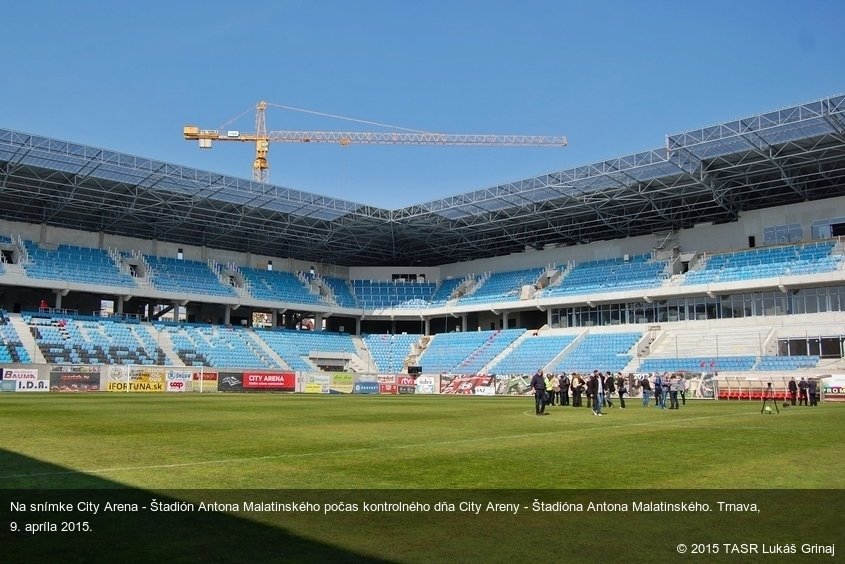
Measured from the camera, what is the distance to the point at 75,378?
161 feet

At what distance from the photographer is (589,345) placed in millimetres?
65688

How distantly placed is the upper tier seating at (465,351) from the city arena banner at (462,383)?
27.2ft

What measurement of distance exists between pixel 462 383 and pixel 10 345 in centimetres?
3549

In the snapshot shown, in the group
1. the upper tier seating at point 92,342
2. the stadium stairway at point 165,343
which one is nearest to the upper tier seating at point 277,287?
the stadium stairway at point 165,343

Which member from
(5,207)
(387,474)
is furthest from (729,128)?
(5,207)

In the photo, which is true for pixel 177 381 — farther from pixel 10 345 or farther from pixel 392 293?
pixel 392 293

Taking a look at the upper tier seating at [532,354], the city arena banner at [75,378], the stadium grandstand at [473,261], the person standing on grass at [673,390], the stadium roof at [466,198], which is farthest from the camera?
the upper tier seating at [532,354]

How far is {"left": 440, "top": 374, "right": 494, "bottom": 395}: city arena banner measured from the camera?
59562 mm

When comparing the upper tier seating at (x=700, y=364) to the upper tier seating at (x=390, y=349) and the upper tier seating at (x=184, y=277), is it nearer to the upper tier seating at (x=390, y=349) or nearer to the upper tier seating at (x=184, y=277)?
the upper tier seating at (x=390, y=349)

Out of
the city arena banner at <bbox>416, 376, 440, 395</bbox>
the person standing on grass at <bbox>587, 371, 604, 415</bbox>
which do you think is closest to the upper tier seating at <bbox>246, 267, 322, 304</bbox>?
the city arena banner at <bbox>416, 376, 440, 395</bbox>

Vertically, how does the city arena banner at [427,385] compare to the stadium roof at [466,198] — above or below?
below

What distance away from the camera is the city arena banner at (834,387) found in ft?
133

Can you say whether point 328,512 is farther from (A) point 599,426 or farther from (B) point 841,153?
(B) point 841,153

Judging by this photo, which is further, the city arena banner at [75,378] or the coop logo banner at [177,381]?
the coop logo banner at [177,381]
